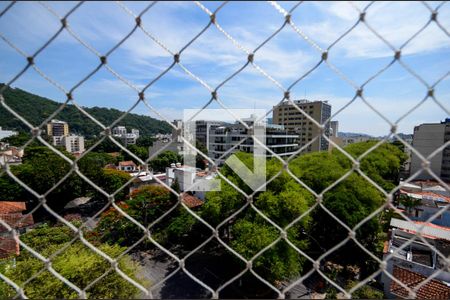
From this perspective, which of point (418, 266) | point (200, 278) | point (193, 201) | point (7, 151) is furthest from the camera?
point (193, 201)

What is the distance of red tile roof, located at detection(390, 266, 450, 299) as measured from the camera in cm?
335

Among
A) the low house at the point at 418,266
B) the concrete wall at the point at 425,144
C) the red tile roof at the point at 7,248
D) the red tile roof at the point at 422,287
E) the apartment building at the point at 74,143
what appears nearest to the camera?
the concrete wall at the point at 425,144

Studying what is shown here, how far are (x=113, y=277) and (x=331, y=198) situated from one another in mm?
4845

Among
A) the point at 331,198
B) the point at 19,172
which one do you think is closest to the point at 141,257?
the point at 331,198

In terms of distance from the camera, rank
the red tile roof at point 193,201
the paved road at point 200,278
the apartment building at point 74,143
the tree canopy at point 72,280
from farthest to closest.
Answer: the apartment building at point 74,143 < the red tile roof at point 193,201 < the paved road at point 200,278 < the tree canopy at point 72,280

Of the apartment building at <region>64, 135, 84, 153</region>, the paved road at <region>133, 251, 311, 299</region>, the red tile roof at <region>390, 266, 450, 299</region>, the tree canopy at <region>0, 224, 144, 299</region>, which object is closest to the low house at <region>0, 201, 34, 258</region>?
the tree canopy at <region>0, 224, 144, 299</region>

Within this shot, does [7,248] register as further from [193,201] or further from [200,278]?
[193,201]

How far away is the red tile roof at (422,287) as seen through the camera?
3.35 metres

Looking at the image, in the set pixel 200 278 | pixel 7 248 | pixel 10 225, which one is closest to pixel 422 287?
pixel 200 278

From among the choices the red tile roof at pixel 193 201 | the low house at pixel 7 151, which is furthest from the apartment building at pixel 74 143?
the low house at pixel 7 151

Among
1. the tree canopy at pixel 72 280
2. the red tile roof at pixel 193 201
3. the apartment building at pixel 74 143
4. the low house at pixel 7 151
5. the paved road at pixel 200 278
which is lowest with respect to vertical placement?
the paved road at pixel 200 278

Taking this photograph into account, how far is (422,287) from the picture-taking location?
3.65 meters

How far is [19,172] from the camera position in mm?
10586

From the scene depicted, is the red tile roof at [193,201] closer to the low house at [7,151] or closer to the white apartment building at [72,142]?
the low house at [7,151]
